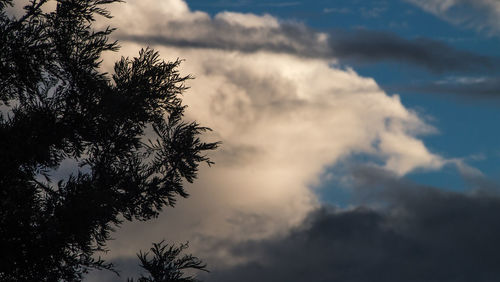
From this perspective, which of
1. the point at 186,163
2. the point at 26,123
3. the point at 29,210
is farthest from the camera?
the point at 186,163

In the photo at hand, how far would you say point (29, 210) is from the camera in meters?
12.2

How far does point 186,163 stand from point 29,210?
12.0 ft

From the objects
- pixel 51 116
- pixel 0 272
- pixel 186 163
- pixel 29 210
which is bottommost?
pixel 0 272

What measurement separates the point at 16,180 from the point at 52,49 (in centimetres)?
358

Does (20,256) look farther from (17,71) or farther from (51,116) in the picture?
(17,71)

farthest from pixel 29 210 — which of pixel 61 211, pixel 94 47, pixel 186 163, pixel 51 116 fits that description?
pixel 94 47

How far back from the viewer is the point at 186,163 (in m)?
14.4

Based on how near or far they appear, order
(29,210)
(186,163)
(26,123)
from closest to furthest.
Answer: (29,210)
(26,123)
(186,163)

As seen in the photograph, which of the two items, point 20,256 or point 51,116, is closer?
point 20,256

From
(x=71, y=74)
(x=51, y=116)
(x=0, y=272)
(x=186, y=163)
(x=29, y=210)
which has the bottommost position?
(x=0, y=272)

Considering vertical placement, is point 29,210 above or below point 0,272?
above

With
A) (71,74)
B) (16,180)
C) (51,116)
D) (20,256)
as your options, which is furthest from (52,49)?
(20,256)

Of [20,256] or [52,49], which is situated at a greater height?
[52,49]

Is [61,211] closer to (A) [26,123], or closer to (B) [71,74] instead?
(A) [26,123]
